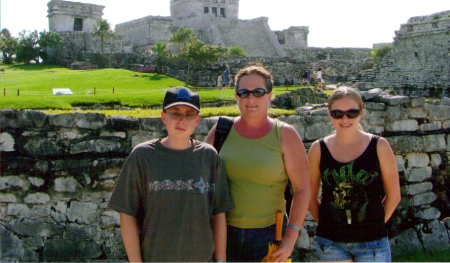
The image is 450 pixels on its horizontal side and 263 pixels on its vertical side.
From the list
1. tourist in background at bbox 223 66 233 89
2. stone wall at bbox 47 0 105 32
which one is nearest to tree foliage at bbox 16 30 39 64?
stone wall at bbox 47 0 105 32

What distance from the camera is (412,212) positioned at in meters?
6.63

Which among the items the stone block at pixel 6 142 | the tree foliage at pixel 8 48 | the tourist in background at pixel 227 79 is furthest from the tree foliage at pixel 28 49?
the stone block at pixel 6 142

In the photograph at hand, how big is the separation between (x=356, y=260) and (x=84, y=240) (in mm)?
3314

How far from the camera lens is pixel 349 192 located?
3775 mm

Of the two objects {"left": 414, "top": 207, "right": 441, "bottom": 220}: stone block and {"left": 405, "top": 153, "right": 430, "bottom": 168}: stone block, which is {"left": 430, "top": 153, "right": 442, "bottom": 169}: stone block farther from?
{"left": 414, "top": 207, "right": 441, "bottom": 220}: stone block

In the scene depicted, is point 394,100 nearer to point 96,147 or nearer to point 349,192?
point 349,192

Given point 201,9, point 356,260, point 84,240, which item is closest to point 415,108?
point 356,260

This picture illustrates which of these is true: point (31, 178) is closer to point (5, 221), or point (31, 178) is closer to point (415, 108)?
point (5, 221)

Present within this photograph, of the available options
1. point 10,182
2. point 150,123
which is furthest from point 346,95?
point 10,182

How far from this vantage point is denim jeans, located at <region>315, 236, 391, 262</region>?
12.2ft

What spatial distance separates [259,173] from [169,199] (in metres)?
0.67

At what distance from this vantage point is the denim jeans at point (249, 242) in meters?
3.61

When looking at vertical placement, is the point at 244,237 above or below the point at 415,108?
below

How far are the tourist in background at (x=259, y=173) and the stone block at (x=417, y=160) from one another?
11.4 ft
